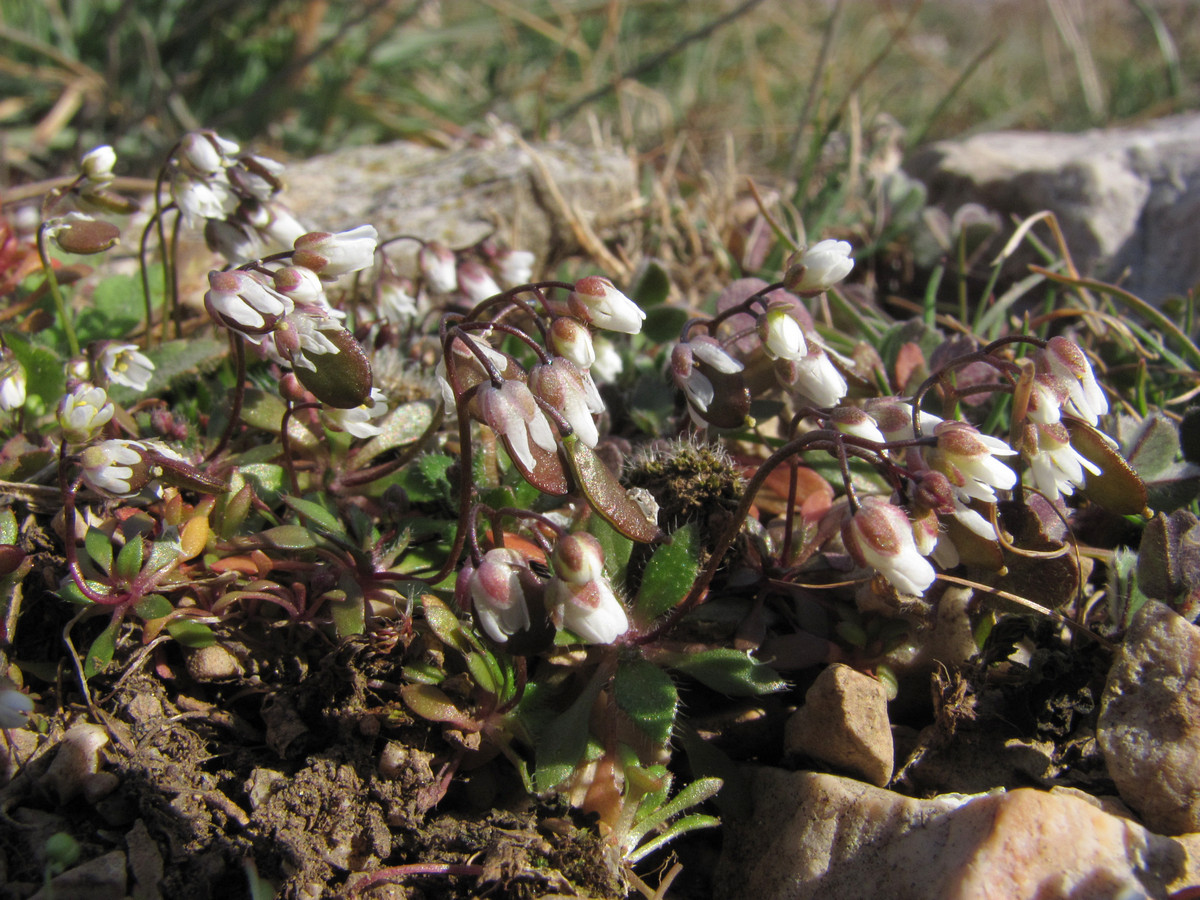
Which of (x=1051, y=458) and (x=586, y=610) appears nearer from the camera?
(x=586, y=610)

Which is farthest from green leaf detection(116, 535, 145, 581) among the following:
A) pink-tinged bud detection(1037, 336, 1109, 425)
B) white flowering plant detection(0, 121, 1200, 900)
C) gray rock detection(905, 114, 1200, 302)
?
gray rock detection(905, 114, 1200, 302)

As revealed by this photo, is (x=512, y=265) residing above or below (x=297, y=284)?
below

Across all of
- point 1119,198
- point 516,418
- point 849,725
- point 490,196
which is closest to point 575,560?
point 516,418

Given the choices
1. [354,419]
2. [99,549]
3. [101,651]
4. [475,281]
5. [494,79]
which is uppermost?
[475,281]

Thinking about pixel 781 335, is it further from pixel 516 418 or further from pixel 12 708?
pixel 12 708

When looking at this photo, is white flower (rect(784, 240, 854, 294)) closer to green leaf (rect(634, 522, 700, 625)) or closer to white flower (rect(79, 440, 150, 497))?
green leaf (rect(634, 522, 700, 625))
